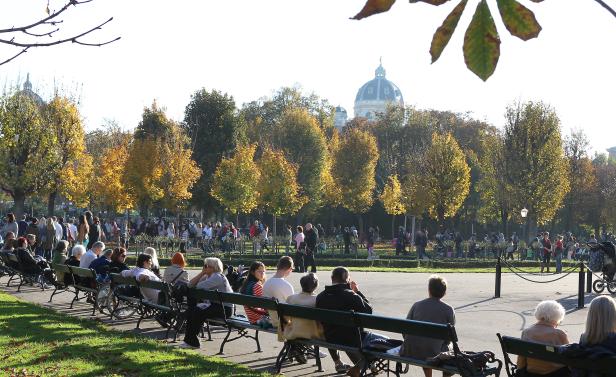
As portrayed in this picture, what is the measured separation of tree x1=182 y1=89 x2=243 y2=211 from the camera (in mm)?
56406

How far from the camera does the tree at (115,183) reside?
5031cm

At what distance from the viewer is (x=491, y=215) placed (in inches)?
2288

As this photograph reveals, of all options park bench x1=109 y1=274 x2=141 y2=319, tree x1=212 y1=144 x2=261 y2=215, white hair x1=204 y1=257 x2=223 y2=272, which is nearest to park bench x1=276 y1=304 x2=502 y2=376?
white hair x1=204 y1=257 x2=223 y2=272

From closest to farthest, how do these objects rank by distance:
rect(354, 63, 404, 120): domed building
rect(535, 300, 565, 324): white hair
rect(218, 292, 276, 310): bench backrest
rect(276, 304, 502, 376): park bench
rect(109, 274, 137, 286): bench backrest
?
1. rect(535, 300, 565, 324): white hair
2. rect(276, 304, 502, 376): park bench
3. rect(218, 292, 276, 310): bench backrest
4. rect(109, 274, 137, 286): bench backrest
5. rect(354, 63, 404, 120): domed building

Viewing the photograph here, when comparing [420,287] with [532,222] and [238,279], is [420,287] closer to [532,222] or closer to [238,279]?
[238,279]

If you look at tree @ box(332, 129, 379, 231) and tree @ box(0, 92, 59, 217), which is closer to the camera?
tree @ box(0, 92, 59, 217)

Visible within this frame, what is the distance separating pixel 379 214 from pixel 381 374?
5523cm

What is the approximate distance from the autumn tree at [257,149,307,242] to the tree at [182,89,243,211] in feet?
18.5

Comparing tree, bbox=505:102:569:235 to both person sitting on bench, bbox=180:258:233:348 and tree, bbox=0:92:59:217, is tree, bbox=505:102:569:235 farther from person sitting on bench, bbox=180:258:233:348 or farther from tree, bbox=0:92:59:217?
person sitting on bench, bbox=180:258:233:348

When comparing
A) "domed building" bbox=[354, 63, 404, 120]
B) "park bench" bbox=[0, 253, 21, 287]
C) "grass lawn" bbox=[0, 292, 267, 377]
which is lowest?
"grass lawn" bbox=[0, 292, 267, 377]

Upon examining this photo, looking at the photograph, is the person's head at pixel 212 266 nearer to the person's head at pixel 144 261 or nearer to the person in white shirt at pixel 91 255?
the person's head at pixel 144 261

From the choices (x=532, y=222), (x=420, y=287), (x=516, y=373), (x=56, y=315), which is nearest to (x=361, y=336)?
(x=516, y=373)

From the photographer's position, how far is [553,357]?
588 centimetres

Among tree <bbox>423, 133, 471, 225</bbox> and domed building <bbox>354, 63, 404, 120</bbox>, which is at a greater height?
domed building <bbox>354, 63, 404, 120</bbox>
